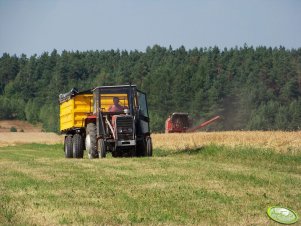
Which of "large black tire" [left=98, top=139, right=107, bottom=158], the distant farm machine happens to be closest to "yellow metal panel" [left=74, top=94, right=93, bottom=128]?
the distant farm machine

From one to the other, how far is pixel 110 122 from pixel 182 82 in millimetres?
88777

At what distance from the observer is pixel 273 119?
3693 inches

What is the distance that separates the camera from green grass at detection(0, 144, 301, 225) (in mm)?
8656

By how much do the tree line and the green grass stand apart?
64770 mm

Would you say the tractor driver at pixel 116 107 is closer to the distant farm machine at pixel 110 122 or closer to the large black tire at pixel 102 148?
the distant farm machine at pixel 110 122

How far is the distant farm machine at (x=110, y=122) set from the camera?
2067 cm

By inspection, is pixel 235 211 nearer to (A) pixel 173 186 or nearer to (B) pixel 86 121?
(A) pixel 173 186

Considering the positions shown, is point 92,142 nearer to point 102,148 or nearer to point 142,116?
point 102,148

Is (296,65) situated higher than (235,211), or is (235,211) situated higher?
(296,65)

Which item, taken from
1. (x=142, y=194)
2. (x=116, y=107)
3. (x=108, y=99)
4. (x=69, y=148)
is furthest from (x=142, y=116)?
(x=142, y=194)

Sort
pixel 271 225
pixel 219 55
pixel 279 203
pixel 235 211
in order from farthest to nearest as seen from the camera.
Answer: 1. pixel 219 55
2. pixel 279 203
3. pixel 235 211
4. pixel 271 225

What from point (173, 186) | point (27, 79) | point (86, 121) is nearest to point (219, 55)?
point (27, 79)

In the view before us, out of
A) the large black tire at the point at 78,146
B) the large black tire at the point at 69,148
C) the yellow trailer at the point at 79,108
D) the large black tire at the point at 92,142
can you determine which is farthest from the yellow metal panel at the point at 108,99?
the large black tire at the point at 69,148

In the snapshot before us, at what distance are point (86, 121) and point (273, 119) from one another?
74297 mm
